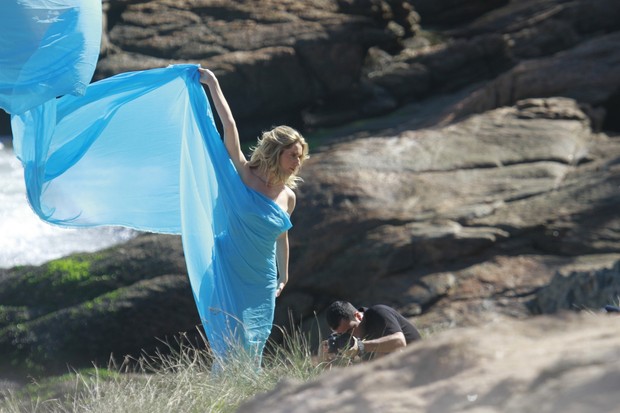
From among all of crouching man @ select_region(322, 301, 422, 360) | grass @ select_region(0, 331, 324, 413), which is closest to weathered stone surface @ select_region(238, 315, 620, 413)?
grass @ select_region(0, 331, 324, 413)

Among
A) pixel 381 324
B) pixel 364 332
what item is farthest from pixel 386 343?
pixel 364 332

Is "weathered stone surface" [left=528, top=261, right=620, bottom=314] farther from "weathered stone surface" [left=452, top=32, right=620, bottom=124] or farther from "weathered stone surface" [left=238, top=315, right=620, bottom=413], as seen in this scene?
"weathered stone surface" [left=238, top=315, right=620, bottom=413]

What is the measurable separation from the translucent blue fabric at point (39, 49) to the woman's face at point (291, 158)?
4.74 feet

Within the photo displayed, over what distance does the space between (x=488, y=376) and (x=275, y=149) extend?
171 inches

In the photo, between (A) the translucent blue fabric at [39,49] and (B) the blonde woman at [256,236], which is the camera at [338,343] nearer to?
(B) the blonde woman at [256,236]

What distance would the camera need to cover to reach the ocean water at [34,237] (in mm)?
11820

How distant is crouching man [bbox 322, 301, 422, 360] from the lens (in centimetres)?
559

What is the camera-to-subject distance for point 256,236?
268 inches

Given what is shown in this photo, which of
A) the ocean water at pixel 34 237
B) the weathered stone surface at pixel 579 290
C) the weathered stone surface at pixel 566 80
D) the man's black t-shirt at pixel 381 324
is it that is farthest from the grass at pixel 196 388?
the weathered stone surface at pixel 566 80

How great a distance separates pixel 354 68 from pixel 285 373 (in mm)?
10366

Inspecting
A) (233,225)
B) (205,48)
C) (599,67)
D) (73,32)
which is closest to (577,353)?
(233,225)

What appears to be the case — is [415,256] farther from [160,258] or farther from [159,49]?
[159,49]

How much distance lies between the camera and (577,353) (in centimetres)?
247

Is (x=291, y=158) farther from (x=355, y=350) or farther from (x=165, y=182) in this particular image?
(x=355, y=350)
